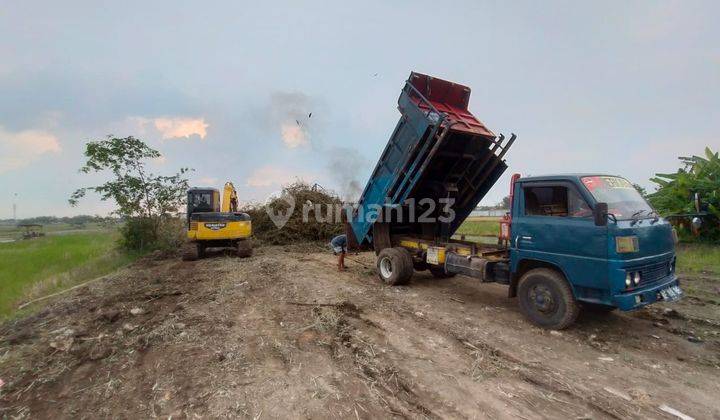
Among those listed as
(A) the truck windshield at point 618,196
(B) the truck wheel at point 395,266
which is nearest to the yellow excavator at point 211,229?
(B) the truck wheel at point 395,266

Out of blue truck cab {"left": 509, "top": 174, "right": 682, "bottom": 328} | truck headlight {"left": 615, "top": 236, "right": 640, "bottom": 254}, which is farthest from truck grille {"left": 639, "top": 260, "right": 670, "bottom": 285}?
truck headlight {"left": 615, "top": 236, "right": 640, "bottom": 254}

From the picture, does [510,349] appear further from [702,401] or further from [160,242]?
[160,242]

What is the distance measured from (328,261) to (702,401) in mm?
8925

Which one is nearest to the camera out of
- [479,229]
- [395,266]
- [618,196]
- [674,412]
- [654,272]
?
[674,412]

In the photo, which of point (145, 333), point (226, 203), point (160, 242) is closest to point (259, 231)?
point (226, 203)

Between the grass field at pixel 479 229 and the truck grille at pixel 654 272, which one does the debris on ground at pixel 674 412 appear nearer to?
the truck grille at pixel 654 272

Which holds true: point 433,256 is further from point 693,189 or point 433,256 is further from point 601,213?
point 693,189

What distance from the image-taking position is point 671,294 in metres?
4.95

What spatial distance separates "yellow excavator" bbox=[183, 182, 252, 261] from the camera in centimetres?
1212

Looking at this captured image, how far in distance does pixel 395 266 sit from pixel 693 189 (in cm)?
1187

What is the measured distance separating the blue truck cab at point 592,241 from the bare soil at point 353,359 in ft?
2.15

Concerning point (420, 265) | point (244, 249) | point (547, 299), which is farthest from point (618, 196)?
point (244, 249)

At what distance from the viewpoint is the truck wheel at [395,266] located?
7744 mm

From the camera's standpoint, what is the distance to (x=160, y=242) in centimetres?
1603
